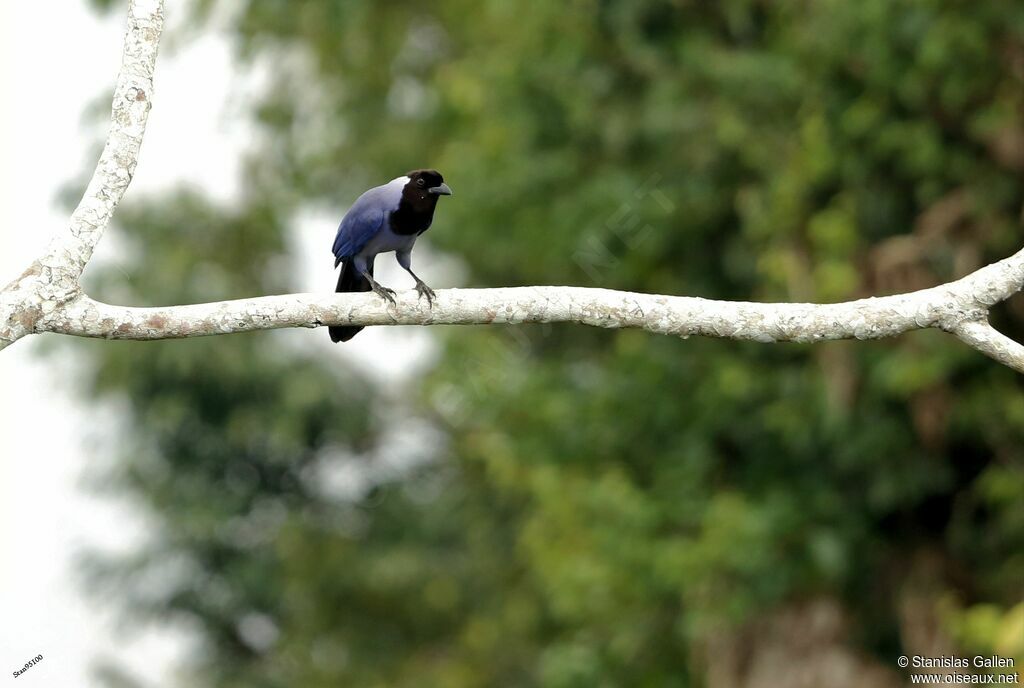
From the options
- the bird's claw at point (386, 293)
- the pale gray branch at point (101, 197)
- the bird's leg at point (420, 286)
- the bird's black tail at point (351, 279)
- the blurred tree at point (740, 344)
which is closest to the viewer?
the pale gray branch at point (101, 197)

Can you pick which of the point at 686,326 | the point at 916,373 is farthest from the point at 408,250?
the point at 916,373

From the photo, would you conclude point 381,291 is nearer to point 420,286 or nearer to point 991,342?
point 420,286

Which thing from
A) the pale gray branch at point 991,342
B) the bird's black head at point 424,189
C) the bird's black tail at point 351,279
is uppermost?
the bird's black head at point 424,189

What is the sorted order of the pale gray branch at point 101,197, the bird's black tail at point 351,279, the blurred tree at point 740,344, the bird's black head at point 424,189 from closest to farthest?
the pale gray branch at point 101,197
the bird's black head at point 424,189
the bird's black tail at point 351,279
the blurred tree at point 740,344

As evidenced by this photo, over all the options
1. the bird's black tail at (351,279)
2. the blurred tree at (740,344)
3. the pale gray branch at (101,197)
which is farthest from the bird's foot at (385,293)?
the blurred tree at (740,344)

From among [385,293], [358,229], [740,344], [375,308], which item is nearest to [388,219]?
[358,229]

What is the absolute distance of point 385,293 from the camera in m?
4.68

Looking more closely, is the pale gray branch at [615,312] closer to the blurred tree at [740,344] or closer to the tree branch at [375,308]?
the tree branch at [375,308]

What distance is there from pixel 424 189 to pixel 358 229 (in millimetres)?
289

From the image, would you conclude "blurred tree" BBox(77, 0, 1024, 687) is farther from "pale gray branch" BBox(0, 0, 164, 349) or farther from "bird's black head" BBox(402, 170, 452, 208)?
"pale gray branch" BBox(0, 0, 164, 349)

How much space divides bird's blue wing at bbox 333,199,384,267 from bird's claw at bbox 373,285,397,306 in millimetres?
459

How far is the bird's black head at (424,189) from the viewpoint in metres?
5.41

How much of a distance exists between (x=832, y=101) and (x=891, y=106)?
370mm

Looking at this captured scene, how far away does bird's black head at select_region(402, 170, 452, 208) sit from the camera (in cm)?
541
